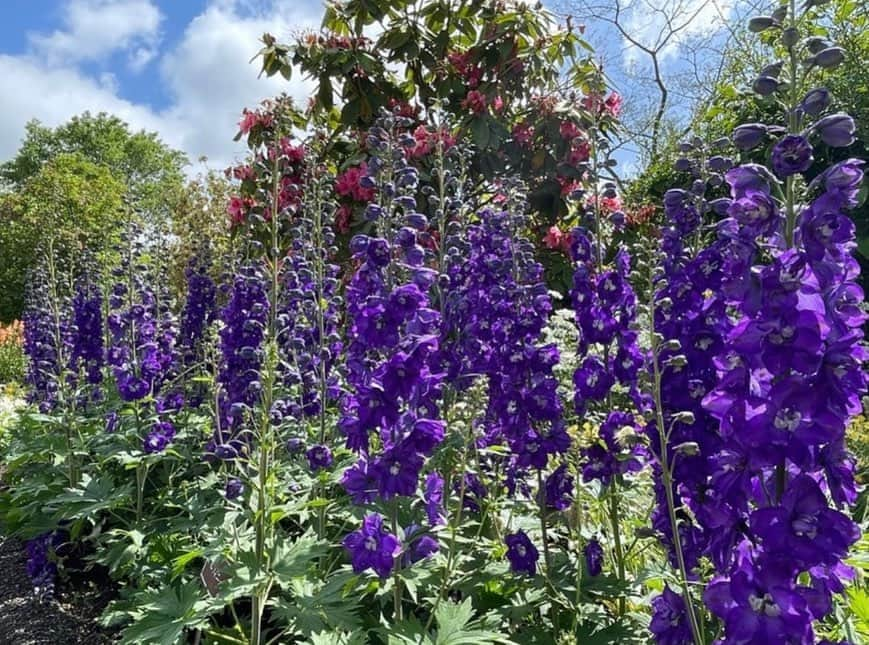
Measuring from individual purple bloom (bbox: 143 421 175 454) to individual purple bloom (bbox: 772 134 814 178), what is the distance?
3395mm

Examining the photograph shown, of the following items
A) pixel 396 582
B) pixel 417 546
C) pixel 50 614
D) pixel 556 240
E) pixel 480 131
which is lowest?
pixel 50 614

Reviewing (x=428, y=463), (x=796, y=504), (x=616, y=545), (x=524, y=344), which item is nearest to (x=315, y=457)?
(x=428, y=463)

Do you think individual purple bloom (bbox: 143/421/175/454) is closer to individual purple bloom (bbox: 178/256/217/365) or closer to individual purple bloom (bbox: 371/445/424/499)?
individual purple bloom (bbox: 178/256/217/365)

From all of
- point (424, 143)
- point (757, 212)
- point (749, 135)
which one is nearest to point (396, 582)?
point (757, 212)

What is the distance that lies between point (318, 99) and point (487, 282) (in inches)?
142

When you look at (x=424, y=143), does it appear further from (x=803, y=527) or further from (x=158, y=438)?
(x=803, y=527)

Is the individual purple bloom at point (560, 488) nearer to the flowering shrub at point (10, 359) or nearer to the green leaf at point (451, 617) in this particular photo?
the green leaf at point (451, 617)

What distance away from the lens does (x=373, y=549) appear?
2.44m

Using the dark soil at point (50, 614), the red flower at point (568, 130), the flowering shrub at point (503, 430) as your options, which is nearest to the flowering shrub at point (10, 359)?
the flowering shrub at point (503, 430)

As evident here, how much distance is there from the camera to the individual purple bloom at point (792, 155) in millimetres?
1597

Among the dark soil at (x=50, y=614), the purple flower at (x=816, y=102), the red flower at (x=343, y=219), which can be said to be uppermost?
the red flower at (x=343, y=219)

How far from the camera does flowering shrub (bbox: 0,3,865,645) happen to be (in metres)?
1.62

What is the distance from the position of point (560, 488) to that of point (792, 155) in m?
1.82

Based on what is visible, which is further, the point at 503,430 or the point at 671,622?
the point at 503,430
